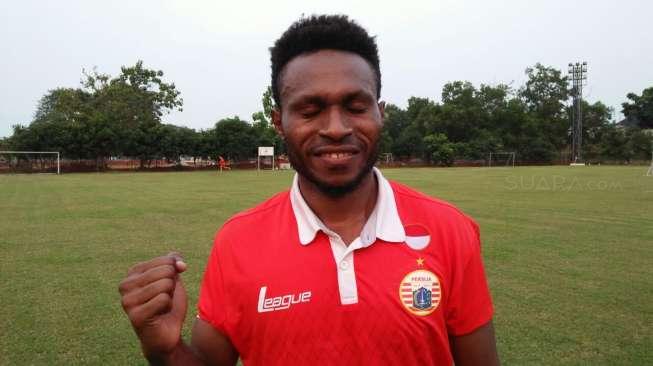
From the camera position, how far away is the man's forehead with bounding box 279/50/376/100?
1.71 meters

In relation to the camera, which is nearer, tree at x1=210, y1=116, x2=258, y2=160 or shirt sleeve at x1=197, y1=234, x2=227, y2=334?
shirt sleeve at x1=197, y1=234, x2=227, y2=334

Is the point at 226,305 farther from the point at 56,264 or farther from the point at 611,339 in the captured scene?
the point at 56,264

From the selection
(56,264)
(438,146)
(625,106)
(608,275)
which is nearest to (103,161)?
(438,146)

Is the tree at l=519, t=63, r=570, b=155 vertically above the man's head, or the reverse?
the tree at l=519, t=63, r=570, b=155

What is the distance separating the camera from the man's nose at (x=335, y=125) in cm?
168

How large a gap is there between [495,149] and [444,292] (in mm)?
64933

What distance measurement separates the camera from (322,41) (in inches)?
70.2

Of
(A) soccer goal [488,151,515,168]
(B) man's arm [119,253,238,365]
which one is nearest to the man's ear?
(B) man's arm [119,253,238,365]

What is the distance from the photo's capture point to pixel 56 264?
22.3 ft

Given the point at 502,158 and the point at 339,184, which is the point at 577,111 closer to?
the point at 502,158

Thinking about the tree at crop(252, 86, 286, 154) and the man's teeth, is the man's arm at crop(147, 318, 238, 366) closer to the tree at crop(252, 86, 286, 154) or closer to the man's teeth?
the man's teeth

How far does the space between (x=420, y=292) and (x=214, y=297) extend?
700 mm

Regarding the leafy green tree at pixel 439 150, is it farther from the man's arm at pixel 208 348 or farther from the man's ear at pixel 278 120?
the man's arm at pixel 208 348

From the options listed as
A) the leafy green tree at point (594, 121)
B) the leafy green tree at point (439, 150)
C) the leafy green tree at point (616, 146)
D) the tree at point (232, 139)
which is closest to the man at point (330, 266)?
the tree at point (232, 139)
